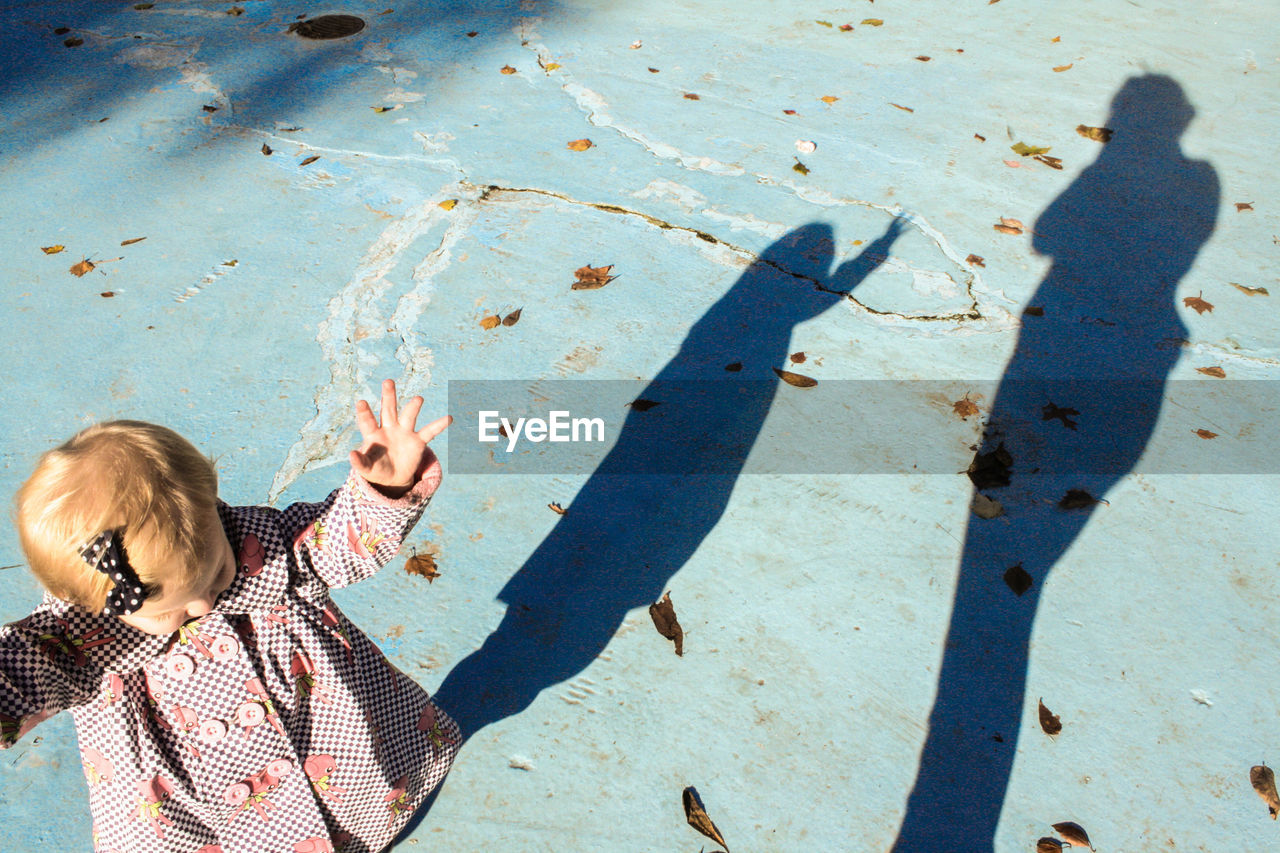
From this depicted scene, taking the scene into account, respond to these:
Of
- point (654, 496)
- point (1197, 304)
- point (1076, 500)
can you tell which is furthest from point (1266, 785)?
point (1197, 304)

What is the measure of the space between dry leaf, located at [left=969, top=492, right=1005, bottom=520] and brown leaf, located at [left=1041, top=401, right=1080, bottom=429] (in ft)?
1.62

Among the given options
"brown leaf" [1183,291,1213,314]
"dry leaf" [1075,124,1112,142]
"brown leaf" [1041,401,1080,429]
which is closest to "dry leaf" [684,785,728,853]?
"brown leaf" [1041,401,1080,429]

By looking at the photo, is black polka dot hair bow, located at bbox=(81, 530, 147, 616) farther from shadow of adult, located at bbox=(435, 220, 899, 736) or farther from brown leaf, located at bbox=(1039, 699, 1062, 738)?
brown leaf, located at bbox=(1039, 699, 1062, 738)

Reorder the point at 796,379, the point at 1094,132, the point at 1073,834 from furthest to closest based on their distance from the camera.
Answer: the point at 1094,132, the point at 796,379, the point at 1073,834

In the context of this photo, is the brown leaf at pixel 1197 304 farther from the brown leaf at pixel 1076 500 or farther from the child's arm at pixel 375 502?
the child's arm at pixel 375 502

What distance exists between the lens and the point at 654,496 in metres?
2.70

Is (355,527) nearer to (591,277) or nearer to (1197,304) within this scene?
(591,277)

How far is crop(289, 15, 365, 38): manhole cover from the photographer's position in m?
5.34

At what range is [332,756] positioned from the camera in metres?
1.59

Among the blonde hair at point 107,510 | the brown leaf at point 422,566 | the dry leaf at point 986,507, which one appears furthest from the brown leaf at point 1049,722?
the blonde hair at point 107,510

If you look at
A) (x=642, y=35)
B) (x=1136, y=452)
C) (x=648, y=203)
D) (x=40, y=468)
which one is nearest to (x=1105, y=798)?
(x=1136, y=452)

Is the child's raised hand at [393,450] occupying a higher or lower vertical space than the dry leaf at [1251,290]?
higher

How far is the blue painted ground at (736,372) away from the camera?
2.08 meters

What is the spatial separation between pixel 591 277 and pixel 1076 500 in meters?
1.95
